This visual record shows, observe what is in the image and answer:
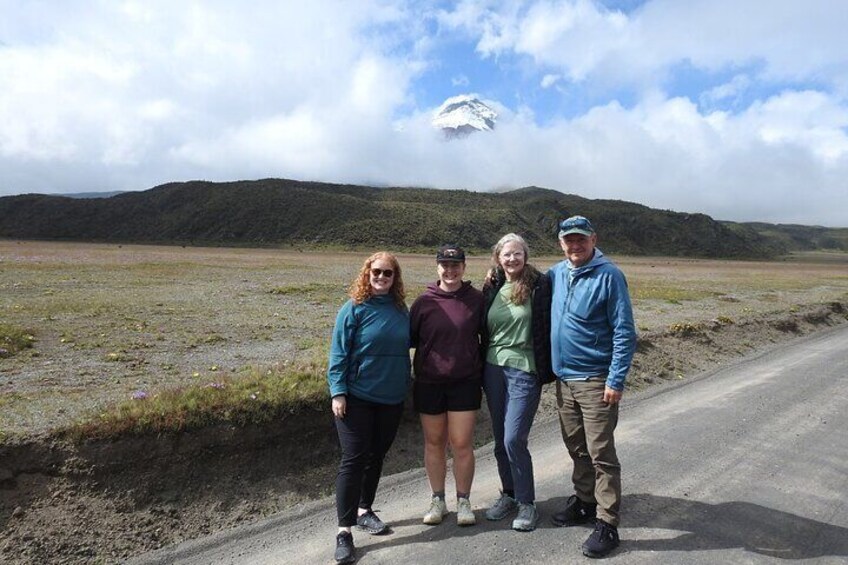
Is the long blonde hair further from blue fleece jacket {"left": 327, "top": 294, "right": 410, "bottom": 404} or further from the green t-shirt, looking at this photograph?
blue fleece jacket {"left": 327, "top": 294, "right": 410, "bottom": 404}

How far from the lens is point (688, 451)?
7.20m

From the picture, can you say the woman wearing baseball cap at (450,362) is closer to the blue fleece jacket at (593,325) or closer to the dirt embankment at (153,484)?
the blue fleece jacket at (593,325)

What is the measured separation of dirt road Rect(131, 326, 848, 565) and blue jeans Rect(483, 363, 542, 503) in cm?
50

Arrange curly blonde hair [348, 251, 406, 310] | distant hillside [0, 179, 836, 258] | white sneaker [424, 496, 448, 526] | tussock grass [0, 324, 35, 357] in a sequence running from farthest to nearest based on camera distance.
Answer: distant hillside [0, 179, 836, 258]
tussock grass [0, 324, 35, 357]
white sneaker [424, 496, 448, 526]
curly blonde hair [348, 251, 406, 310]

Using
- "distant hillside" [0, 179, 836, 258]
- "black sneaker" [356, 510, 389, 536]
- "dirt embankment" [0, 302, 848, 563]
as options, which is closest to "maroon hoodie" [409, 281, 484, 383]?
"black sneaker" [356, 510, 389, 536]

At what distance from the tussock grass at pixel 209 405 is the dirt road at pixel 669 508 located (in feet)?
5.04

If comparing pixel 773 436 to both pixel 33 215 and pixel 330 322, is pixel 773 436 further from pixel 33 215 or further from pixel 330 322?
pixel 33 215

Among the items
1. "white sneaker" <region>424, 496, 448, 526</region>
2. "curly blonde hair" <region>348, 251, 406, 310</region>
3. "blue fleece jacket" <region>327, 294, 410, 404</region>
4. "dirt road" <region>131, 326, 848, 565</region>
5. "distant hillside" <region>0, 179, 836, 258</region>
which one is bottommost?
"dirt road" <region>131, 326, 848, 565</region>

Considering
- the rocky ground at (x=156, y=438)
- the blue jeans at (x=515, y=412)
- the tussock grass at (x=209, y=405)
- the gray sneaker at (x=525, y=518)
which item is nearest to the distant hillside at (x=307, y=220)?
the rocky ground at (x=156, y=438)

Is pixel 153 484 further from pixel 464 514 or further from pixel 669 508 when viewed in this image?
pixel 669 508

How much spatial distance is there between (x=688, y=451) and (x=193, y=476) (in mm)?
5998

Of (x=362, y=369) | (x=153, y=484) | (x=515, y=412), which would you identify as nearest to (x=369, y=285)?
(x=362, y=369)

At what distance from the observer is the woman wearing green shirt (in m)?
5.02

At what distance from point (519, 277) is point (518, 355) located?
0.70 metres
